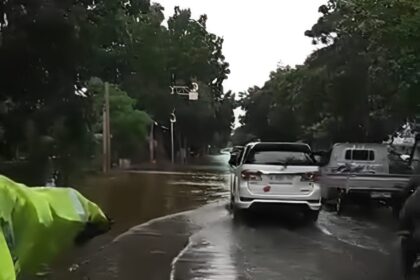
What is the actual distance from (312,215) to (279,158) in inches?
55.6

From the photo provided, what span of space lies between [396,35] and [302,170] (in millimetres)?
3327

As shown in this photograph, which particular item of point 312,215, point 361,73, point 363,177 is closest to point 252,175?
point 312,215

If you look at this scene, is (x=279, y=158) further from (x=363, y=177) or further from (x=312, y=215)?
(x=363, y=177)

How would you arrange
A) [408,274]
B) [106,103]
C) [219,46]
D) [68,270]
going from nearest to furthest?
[408,274] → [68,270] → [106,103] → [219,46]

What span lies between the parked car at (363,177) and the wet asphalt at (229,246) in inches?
20.3

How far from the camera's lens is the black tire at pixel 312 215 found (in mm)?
15586

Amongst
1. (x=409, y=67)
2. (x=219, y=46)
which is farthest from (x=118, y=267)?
(x=219, y=46)

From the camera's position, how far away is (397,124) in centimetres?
2758

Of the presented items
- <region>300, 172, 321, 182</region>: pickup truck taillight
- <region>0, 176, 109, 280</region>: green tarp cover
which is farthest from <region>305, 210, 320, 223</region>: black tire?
<region>0, 176, 109, 280</region>: green tarp cover

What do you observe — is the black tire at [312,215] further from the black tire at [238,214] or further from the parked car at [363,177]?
the parked car at [363,177]

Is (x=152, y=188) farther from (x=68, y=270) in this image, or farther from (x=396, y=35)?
(x=68, y=270)

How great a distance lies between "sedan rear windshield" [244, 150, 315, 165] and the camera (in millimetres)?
15402

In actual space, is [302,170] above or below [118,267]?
above

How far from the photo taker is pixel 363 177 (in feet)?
55.5
